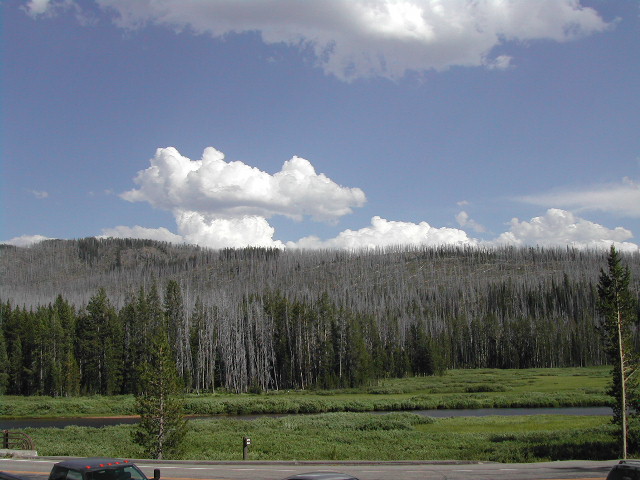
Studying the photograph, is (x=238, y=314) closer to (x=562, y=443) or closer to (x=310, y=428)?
(x=310, y=428)

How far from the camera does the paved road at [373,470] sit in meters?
19.2

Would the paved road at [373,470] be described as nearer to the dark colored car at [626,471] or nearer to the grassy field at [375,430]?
the grassy field at [375,430]

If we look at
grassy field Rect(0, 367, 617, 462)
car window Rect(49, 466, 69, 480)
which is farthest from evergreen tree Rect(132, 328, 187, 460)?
car window Rect(49, 466, 69, 480)

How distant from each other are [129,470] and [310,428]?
3339 centimetres

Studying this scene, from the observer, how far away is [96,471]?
12.6 meters

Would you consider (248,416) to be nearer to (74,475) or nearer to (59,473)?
(59,473)

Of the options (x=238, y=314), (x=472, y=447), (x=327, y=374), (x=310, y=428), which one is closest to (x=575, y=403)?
(x=310, y=428)

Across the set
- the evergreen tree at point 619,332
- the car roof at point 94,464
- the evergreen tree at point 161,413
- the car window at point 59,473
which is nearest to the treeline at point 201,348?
the evergreen tree at point 161,413

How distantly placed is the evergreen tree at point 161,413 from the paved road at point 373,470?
569cm

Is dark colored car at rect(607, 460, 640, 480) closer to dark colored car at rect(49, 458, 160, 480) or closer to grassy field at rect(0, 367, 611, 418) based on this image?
dark colored car at rect(49, 458, 160, 480)

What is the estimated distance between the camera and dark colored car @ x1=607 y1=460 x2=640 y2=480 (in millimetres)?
11555

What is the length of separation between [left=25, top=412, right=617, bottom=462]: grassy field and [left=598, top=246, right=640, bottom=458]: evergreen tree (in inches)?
88.5

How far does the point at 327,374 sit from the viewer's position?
3875 inches

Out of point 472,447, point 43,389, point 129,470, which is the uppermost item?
point 129,470
